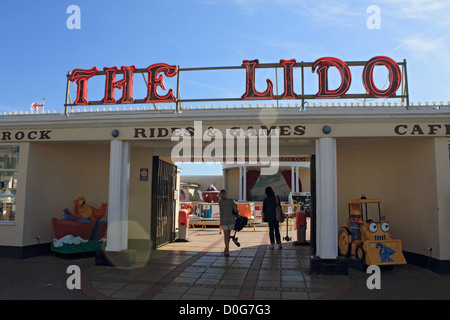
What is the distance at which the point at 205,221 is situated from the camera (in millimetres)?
16672

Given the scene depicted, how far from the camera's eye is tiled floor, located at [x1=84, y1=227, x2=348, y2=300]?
5906 mm

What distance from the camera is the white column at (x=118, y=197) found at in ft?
26.5

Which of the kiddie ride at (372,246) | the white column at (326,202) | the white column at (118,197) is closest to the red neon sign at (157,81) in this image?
the white column at (118,197)

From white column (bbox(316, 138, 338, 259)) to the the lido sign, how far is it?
1.40 m

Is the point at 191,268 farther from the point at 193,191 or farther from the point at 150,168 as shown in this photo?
the point at 193,191

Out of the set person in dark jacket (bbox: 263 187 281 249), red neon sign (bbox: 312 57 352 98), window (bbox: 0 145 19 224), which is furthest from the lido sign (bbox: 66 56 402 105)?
person in dark jacket (bbox: 263 187 281 249)

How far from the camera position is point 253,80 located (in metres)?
8.42

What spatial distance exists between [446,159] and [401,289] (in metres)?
3.05

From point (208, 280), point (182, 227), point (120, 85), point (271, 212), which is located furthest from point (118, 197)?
point (271, 212)

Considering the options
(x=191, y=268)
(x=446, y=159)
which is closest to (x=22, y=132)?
(x=191, y=268)

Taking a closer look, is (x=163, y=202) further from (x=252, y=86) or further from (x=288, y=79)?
(x=288, y=79)

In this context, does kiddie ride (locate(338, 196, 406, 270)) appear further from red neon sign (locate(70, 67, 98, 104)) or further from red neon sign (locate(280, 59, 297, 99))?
red neon sign (locate(70, 67, 98, 104))

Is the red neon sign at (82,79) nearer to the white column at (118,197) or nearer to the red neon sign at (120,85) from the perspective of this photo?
the red neon sign at (120,85)
